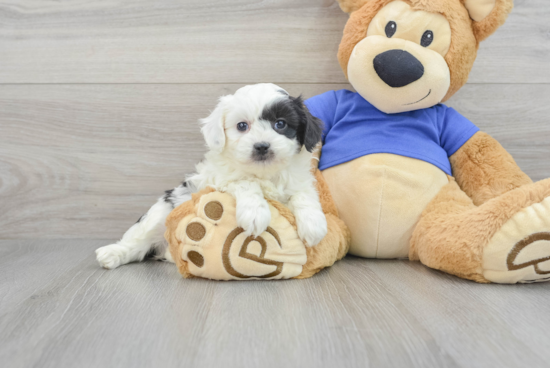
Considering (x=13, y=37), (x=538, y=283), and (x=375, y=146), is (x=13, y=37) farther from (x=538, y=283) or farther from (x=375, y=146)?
(x=538, y=283)

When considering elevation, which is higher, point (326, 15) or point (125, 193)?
point (326, 15)

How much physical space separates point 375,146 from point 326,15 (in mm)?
680

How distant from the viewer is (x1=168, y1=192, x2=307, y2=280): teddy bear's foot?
1.24m

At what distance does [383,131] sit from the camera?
60.3 inches

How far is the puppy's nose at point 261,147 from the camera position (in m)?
1.23

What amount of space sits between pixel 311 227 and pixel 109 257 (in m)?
0.78

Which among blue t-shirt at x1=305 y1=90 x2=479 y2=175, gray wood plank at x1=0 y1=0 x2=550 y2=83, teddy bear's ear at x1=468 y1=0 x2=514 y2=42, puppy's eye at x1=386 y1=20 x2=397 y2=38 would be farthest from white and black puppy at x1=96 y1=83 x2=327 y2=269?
teddy bear's ear at x1=468 y1=0 x2=514 y2=42

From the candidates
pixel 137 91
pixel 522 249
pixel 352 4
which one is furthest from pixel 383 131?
pixel 137 91

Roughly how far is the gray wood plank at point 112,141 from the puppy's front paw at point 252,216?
28.8 inches

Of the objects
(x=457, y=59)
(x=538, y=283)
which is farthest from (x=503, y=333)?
(x=457, y=59)

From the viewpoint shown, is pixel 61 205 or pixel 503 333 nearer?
pixel 503 333

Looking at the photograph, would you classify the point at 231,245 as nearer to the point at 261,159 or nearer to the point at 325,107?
the point at 261,159

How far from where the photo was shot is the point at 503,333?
91 centimetres

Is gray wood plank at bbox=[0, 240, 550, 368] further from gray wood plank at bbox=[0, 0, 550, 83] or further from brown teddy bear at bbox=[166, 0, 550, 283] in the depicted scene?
gray wood plank at bbox=[0, 0, 550, 83]
